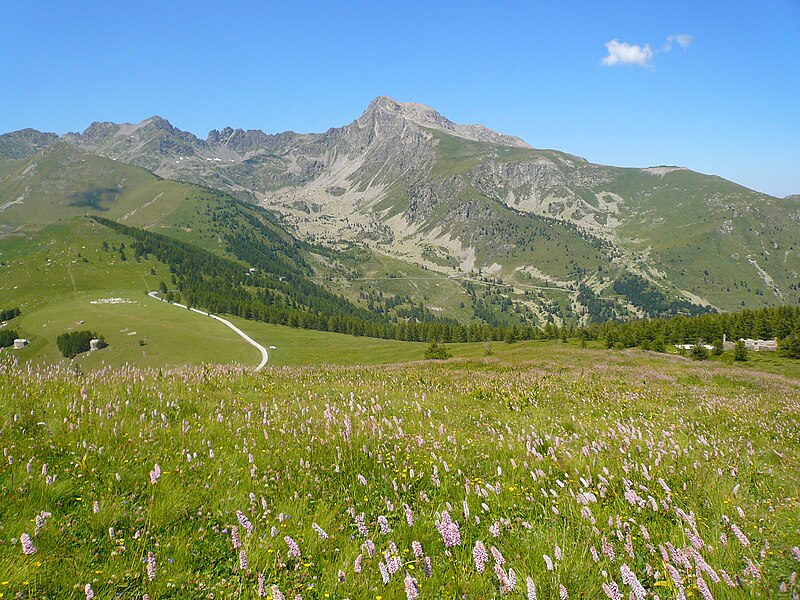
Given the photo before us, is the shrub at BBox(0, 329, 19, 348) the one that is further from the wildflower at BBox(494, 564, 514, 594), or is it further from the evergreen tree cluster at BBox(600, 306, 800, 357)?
the wildflower at BBox(494, 564, 514, 594)

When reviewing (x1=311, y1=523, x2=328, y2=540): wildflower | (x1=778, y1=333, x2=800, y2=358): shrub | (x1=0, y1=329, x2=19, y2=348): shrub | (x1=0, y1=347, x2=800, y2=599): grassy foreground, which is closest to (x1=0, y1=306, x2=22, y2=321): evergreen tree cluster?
(x1=0, y1=329, x2=19, y2=348): shrub

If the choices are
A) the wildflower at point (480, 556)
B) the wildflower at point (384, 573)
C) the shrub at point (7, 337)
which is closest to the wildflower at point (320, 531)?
the wildflower at point (384, 573)

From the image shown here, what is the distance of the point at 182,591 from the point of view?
12.1 ft

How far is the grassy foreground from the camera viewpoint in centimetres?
371

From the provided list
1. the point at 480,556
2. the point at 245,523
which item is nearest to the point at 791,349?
the point at 480,556

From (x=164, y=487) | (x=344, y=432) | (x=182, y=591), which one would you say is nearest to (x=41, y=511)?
(x=164, y=487)

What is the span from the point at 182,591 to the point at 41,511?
1.90 m

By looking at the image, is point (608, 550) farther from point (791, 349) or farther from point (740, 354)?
point (791, 349)

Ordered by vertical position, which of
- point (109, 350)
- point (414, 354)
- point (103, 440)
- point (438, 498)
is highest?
point (103, 440)

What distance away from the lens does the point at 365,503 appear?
18.4 feet

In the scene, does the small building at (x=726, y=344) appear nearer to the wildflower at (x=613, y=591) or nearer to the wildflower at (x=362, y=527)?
the wildflower at (x=613, y=591)

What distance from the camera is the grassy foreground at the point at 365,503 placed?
12.2 feet

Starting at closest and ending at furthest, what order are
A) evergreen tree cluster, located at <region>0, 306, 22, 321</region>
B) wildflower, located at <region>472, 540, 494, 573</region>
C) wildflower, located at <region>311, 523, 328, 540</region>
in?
wildflower, located at <region>472, 540, 494, 573</region>, wildflower, located at <region>311, 523, 328, 540</region>, evergreen tree cluster, located at <region>0, 306, 22, 321</region>

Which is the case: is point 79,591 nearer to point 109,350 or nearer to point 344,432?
point 344,432
